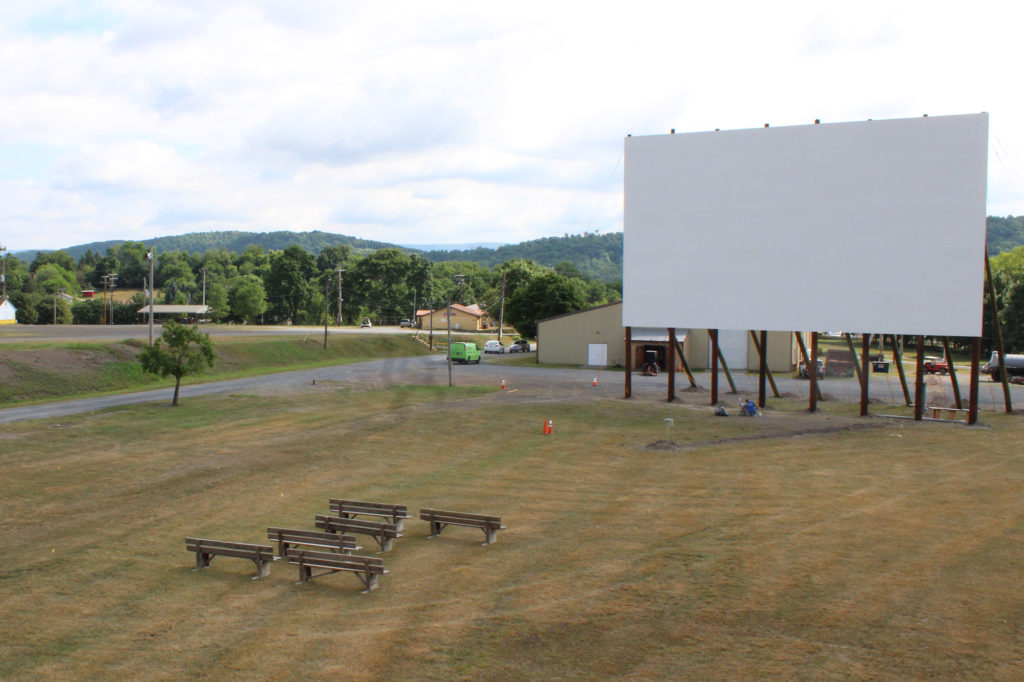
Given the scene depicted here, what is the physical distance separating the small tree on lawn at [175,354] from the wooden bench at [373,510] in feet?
75.6

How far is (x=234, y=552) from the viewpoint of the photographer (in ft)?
47.3

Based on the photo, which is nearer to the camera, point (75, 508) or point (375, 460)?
point (75, 508)

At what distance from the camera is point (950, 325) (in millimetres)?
A: 33719

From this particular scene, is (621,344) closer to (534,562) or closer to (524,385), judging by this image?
(524,385)

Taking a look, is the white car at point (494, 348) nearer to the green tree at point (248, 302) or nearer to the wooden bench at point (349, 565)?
the green tree at point (248, 302)

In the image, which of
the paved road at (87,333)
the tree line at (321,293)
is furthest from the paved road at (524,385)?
the tree line at (321,293)

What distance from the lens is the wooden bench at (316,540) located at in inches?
593

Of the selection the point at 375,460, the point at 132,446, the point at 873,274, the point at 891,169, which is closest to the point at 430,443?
the point at 375,460

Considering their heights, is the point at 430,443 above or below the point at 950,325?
below

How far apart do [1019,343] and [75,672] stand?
90005 millimetres

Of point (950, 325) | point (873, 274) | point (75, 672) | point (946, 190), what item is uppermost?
point (946, 190)

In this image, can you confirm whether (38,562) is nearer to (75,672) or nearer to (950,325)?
(75,672)

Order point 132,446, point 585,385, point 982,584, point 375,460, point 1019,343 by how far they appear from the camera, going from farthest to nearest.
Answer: point 1019,343, point 585,385, point 132,446, point 375,460, point 982,584

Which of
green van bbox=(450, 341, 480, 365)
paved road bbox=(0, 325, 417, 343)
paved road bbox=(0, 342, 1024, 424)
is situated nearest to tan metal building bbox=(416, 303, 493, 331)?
paved road bbox=(0, 325, 417, 343)
